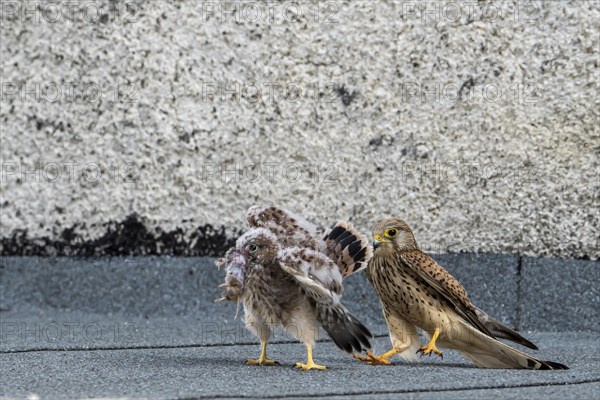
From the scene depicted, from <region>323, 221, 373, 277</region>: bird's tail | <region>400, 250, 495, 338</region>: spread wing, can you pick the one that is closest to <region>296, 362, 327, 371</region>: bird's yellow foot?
<region>323, 221, 373, 277</region>: bird's tail

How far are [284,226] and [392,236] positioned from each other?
41 cm

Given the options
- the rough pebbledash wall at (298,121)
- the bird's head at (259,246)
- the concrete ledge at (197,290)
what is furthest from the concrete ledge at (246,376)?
the rough pebbledash wall at (298,121)

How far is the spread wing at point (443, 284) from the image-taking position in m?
3.64

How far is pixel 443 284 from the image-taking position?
365cm

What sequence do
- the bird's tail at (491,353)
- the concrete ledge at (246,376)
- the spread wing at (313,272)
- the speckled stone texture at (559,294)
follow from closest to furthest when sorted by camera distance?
the concrete ledge at (246,376) < the spread wing at (313,272) < the bird's tail at (491,353) < the speckled stone texture at (559,294)

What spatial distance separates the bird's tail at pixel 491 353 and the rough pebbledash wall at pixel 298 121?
3.78ft

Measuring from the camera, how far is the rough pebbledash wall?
4723mm

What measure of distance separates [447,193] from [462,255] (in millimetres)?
315

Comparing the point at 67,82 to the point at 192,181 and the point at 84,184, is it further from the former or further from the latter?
the point at 192,181

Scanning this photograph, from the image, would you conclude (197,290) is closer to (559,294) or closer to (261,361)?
(261,361)

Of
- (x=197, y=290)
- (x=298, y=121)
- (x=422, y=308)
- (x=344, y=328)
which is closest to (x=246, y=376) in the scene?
(x=344, y=328)

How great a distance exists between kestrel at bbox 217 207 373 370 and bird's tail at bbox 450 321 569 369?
429mm

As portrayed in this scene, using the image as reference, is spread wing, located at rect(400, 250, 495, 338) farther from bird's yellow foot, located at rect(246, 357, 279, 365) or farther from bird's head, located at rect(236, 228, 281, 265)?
bird's yellow foot, located at rect(246, 357, 279, 365)

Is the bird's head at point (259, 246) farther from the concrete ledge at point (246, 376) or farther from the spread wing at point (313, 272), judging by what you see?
the concrete ledge at point (246, 376)
